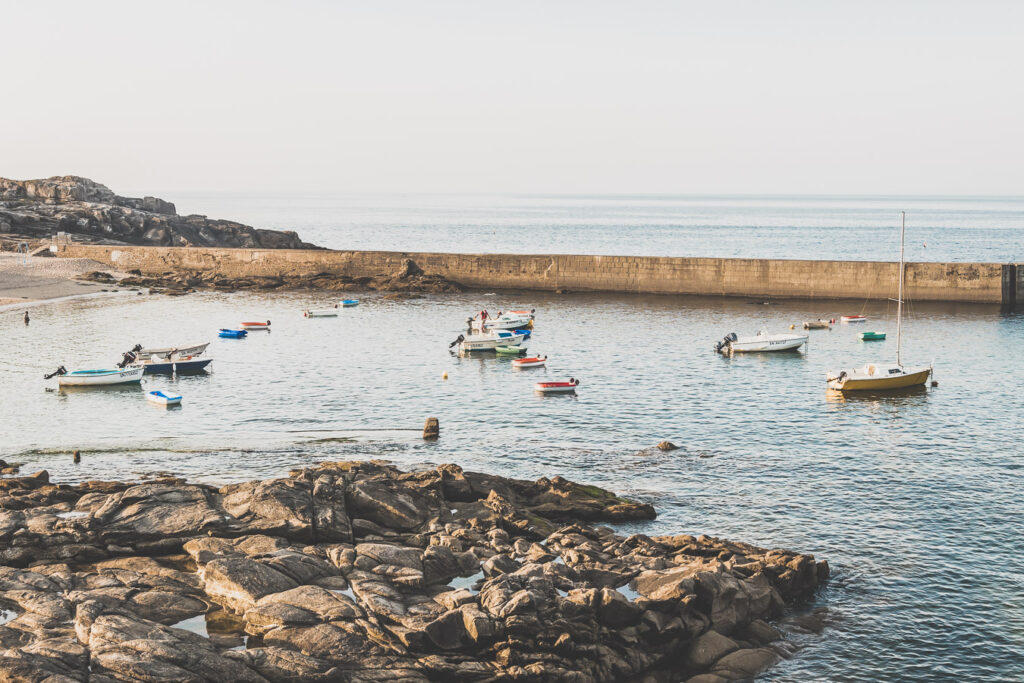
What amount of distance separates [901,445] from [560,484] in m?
14.6

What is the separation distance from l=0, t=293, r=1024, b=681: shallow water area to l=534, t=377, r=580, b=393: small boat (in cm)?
65

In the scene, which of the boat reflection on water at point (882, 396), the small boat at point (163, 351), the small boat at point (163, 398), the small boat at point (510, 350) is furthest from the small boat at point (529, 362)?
the small boat at point (163, 398)

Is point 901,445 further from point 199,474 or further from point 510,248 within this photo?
point 510,248

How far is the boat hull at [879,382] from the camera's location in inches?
1683

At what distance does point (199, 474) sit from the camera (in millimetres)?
29219

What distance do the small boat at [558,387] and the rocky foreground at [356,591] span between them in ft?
63.3

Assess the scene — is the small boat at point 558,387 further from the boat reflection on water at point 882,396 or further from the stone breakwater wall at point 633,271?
the stone breakwater wall at point 633,271

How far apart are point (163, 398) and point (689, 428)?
22.4 metres

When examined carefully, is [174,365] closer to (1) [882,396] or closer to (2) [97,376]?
(2) [97,376]

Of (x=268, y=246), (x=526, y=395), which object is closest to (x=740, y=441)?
(x=526, y=395)

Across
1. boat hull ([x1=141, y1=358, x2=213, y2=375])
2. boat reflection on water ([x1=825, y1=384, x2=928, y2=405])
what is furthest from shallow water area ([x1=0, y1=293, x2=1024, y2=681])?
boat hull ([x1=141, y1=358, x2=213, y2=375])

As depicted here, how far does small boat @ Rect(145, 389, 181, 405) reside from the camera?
135ft

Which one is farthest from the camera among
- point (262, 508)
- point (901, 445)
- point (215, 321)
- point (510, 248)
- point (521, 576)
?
point (510, 248)

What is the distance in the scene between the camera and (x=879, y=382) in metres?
43.2
